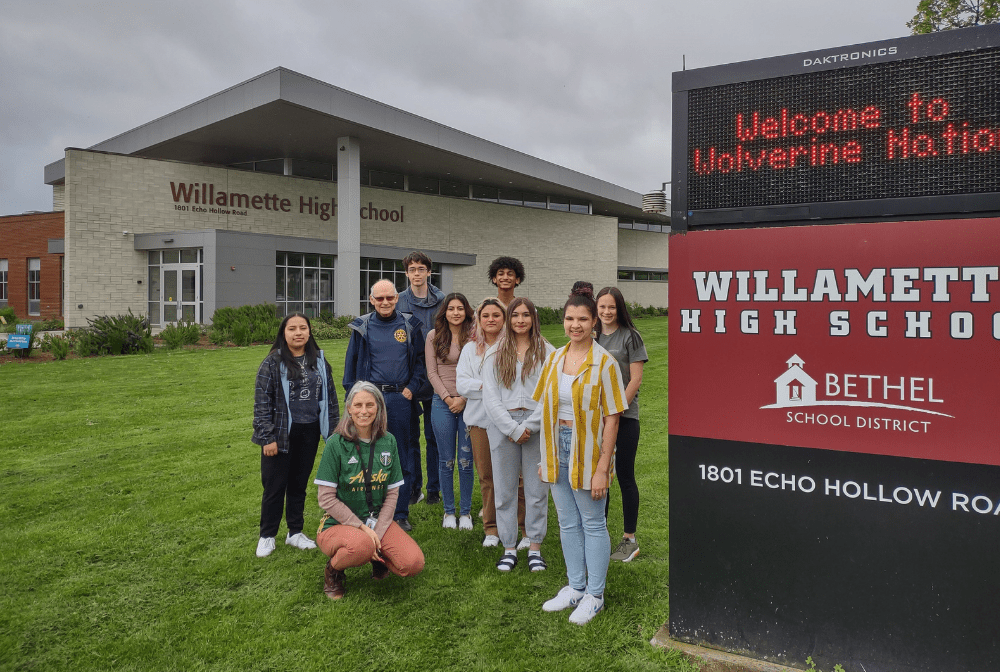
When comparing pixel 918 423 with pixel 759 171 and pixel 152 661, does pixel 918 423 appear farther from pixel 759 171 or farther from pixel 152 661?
pixel 152 661

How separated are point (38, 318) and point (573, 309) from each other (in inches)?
1403

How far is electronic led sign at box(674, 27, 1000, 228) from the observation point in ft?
9.12

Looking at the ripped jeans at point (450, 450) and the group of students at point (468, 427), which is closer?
the group of students at point (468, 427)

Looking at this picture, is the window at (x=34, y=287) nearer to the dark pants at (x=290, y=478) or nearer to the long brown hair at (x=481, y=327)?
the dark pants at (x=290, y=478)

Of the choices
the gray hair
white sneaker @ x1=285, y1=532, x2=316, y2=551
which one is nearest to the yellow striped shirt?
the gray hair

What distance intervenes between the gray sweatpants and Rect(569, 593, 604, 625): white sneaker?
2.49 ft

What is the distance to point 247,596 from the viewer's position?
4.07m

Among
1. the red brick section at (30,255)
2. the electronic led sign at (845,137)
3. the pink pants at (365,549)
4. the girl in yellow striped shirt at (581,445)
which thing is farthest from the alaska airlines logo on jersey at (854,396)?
the red brick section at (30,255)

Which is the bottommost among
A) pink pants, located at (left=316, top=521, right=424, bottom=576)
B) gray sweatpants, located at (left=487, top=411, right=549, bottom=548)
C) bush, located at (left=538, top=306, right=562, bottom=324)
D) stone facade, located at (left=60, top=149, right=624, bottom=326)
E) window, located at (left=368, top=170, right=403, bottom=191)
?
pink pants, located at (left=316, top=521, right=424, bottom=576)

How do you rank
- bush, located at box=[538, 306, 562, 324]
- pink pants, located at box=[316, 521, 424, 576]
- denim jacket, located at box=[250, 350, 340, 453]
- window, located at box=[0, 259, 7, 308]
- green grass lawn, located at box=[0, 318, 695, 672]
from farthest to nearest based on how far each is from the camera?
window, located at box=[0, 259, 7, 308]
bush, located at box=[538, 306, 562, 324]
denim jacket, located at box=[250, 350, 340, 453]
pink pants, located at box=[316, 521, 424, 576]
green grass lawn, located at box=[0, 318, 695, 672]

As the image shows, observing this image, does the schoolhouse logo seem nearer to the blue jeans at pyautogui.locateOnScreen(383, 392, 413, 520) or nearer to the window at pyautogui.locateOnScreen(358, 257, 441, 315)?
the blue jeans at pyautogui.locateOnScreen(383, 392, 413, 520)

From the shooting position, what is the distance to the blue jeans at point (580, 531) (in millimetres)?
3746

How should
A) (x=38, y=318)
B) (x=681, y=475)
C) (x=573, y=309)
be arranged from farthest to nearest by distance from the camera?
(x=38, y=318) < (x=573, y=309) < (x=681, y=475)

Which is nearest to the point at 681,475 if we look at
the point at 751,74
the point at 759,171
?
the point at 759,171
